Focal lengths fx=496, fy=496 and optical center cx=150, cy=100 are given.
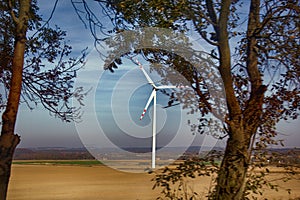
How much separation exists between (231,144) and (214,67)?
951 mm

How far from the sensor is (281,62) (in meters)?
5.98

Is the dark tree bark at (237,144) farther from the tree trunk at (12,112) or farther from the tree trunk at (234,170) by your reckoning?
the tree trunk at (12,112)

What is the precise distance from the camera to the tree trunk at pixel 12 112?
5562mm

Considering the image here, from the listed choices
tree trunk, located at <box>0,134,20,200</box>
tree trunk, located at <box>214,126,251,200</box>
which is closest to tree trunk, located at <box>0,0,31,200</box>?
tree trunk, located at <box>0,134,20,200</box>

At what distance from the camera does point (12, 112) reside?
19.0 ft

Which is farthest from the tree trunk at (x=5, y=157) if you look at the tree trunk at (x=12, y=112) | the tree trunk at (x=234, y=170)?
the tree trunk at (x=234, y=170)

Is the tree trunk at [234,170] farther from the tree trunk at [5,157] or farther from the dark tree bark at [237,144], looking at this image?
the tree trunk at [5,157]

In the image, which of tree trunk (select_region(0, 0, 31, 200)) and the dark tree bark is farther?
the dark tree bark

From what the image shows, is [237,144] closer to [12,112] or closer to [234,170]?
[234,170]

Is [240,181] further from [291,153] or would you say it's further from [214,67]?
[214,67]

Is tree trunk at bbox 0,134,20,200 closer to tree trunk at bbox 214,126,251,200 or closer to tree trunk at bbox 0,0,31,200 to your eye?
tree trunk at bbox 0,0,31,200

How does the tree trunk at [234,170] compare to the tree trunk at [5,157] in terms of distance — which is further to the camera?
the tree trunk at [234,170]

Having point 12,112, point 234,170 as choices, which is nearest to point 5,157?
point 12,112

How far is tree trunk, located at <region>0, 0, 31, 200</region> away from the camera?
18.2 feet
